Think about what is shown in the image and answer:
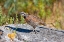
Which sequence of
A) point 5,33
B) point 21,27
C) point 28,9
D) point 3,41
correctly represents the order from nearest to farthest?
1. point 3,41
2. point 5,33
3. point 21,27
4. point 28,9

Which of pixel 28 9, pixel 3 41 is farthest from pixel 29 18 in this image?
pixel 28 9

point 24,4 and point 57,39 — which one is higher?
point 24,4

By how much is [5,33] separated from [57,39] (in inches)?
35.4

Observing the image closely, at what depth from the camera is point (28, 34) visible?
13.4 ft

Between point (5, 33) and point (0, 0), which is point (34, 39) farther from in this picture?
point (0, 0)

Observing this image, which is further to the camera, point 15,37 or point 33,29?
point 33,29

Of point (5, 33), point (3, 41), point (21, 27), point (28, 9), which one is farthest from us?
point (28, 9)

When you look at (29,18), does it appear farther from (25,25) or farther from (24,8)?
(24,8)

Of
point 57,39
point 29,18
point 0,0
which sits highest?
point 0,0

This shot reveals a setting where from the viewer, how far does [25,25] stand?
14.8 feet

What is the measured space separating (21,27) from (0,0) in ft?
12.0

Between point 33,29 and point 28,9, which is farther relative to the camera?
point 28,9

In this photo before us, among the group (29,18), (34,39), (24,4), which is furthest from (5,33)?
(24,4)

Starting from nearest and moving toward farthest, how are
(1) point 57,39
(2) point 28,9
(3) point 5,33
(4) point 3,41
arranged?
(4) point 3,41, (3) point 5,33, (1) point 57,39, (2) point 28,9
